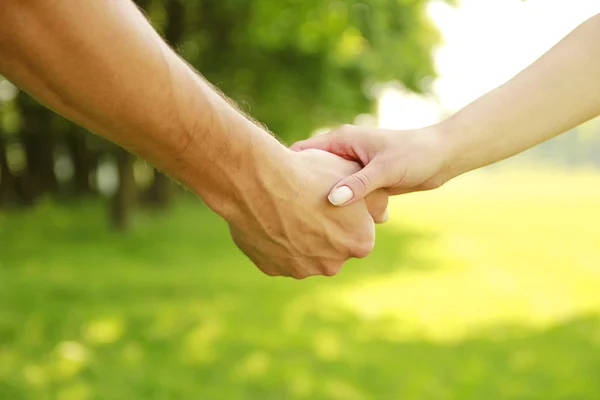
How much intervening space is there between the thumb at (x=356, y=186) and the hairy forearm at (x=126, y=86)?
1.35 feet

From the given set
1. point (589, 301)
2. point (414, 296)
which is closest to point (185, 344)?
point (414, 296)

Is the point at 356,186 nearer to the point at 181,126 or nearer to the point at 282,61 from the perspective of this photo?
the point at 181,126

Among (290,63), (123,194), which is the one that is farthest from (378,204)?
(123,194)

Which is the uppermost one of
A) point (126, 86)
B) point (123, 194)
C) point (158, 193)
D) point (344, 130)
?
point (158, 193)

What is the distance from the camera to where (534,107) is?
249 cm

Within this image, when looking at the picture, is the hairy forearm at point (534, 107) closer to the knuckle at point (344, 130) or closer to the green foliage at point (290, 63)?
the knuckle at point (344, 130)

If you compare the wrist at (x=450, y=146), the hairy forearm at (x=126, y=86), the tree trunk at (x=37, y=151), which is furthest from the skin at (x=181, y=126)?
the tree trunk at (x=37, y=151)

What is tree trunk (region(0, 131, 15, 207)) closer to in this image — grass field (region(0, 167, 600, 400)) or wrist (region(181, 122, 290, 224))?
grass field (region(0, 167, 600, 400))

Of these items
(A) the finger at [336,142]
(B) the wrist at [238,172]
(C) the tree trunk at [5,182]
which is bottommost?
(B) the wrist at [238,172]

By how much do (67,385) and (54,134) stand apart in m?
14.6

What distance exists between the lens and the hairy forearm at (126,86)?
5.16ft

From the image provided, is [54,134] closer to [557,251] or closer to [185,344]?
[557,251]

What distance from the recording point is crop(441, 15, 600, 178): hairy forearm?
2.45 metres

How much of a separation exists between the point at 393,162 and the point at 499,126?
15.5 inches
